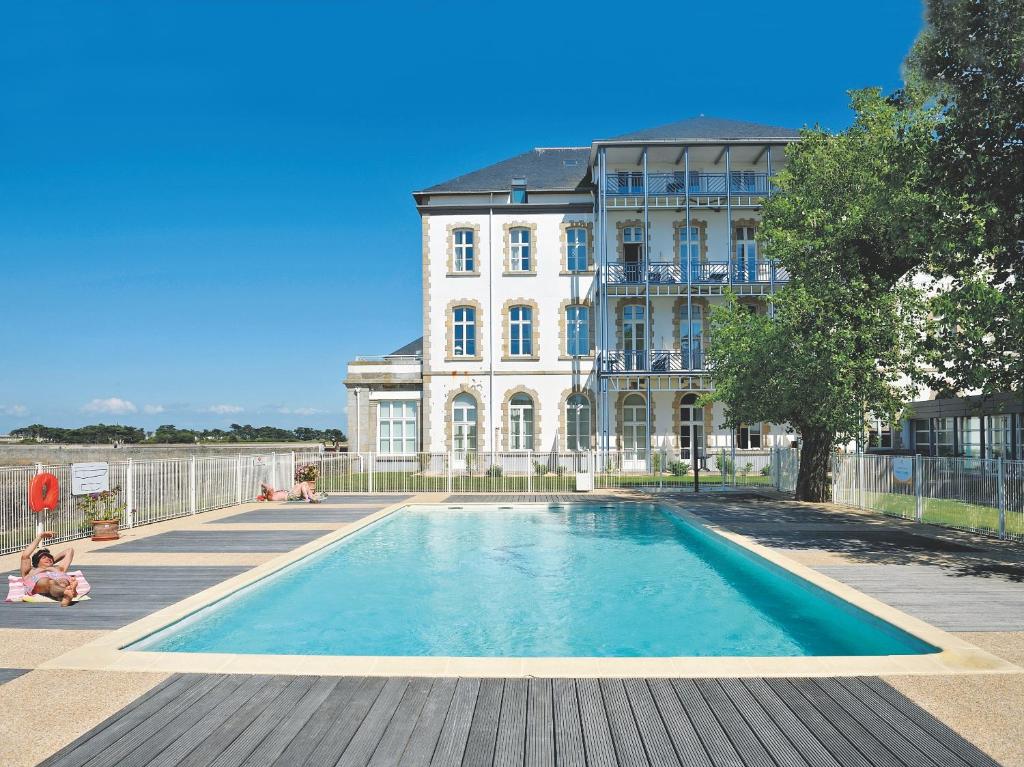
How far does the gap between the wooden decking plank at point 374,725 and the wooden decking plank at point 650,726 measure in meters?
1.52

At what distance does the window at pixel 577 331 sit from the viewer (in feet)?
97.9

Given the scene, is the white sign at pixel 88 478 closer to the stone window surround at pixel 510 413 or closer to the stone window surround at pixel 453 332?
the stone window surround at pixel 453 332

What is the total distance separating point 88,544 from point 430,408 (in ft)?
61.8

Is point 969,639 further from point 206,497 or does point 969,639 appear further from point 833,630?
point 206,497

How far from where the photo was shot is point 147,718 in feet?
14.6

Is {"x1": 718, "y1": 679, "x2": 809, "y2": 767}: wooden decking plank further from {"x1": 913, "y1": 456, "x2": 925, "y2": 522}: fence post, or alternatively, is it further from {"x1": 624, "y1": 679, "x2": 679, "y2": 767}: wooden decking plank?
{"x1": 913, "y1": 456, "x2": 925, "y2": 522}: fence post

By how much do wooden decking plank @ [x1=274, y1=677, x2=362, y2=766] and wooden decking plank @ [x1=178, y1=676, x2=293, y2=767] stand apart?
0.36 meters

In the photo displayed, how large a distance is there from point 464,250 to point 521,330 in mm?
4157

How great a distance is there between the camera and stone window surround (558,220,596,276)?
29828 mm

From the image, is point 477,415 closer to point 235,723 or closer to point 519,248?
point 519,248

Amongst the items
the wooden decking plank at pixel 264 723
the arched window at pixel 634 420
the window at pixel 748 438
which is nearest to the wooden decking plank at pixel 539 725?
the wooden decking plank at pixel 264 723

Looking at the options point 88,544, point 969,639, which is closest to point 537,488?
point 88,544

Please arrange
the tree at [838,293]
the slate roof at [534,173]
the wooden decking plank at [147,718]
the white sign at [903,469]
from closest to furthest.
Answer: the wooden decking plank at [147,718] < the tree at [838,293] < the white sign at [903,469] < the slate roof at [534,173]

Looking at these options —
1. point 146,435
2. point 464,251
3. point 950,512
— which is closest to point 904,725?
point 950,512
